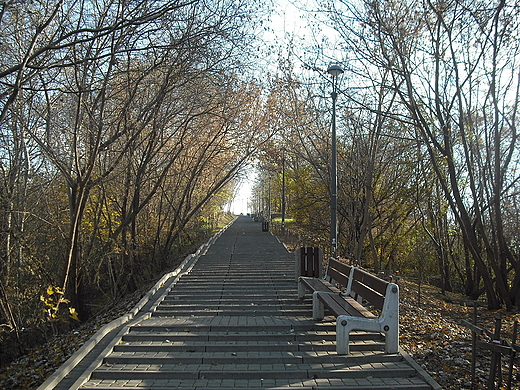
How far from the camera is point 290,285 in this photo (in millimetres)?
12289

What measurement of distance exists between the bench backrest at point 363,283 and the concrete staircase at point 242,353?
628mm

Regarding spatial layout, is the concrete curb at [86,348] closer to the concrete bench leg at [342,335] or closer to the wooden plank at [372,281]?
the concrete bench leg at [342,335]

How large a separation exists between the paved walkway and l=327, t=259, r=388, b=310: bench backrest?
24.7 inches

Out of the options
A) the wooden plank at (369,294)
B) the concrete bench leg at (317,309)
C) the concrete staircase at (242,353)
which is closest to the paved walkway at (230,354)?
the concrete staircase at (242,353)

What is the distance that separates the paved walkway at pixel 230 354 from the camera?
5.40 metres

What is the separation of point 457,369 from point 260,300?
4.89 metres

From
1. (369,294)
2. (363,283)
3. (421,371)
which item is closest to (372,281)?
(369,294)

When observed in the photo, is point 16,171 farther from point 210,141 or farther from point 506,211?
point 506,211

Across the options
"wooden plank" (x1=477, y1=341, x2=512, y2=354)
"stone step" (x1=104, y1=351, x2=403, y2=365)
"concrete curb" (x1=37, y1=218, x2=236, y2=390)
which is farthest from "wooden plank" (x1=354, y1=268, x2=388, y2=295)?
"concrete curb" (x1=37, y1=218, x2=236, y2=390)

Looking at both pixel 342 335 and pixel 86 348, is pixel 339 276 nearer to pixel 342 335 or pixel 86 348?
pixel 342 335

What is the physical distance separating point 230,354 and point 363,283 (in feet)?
7.77

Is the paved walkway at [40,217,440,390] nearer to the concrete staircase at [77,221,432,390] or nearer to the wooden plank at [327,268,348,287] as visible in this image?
the concrete staircase at [77,221,432,390]

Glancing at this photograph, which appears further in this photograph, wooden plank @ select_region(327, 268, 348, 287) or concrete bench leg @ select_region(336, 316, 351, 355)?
wooden plank @ select_region(327, 268, 348, 287)

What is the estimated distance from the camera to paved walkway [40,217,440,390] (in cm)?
540
